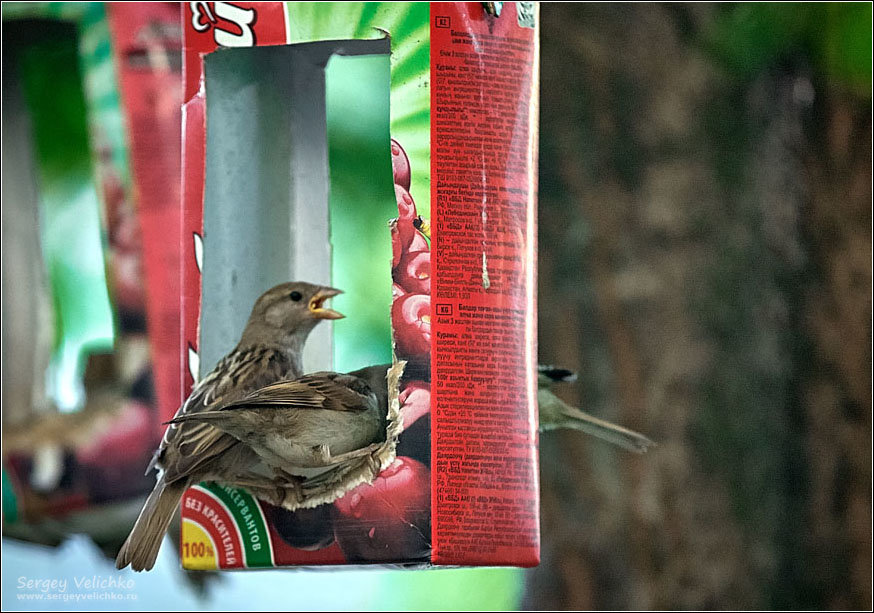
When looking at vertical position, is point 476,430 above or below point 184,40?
below

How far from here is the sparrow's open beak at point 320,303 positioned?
40.3 inches

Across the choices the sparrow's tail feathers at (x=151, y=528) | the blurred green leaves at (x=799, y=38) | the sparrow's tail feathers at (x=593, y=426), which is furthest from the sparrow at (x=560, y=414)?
the blurred green leaves at (x=799, y=38)

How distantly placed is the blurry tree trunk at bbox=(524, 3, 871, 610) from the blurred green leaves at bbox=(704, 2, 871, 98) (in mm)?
27

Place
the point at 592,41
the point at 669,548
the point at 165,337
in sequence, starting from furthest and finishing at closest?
the point at 592,41, the point at 669,548, the point at 165,337

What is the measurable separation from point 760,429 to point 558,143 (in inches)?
22.8

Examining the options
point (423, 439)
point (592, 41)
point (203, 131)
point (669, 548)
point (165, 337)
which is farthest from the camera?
point (592, 41)

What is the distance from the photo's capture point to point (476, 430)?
90cm

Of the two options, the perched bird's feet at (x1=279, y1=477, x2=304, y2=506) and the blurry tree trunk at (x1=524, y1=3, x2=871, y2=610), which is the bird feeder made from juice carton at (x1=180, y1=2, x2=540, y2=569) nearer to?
the perched bird's feet at (x1=279, y1=477, x2=304, y2=506)

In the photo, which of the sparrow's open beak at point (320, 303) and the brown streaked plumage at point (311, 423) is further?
the sparrow's open beak at point (320, 303)

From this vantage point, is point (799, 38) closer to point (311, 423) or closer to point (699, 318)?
point (699, 318)

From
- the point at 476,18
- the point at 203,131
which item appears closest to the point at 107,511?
the point at 203,131

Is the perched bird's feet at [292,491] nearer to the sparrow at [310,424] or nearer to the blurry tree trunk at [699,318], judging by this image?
the sparrow at [310,424]

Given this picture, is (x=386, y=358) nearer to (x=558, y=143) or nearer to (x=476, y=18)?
(x=476, y=18)

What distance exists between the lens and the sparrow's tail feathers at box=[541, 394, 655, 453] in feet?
4.27
